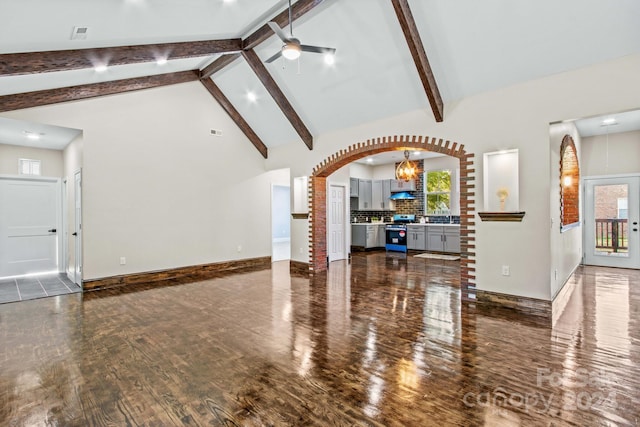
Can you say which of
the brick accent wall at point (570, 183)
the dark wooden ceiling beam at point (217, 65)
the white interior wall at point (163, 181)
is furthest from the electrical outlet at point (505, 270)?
the white interior wall at point (163, 181)

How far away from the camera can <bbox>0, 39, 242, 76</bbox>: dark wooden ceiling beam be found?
391 cm

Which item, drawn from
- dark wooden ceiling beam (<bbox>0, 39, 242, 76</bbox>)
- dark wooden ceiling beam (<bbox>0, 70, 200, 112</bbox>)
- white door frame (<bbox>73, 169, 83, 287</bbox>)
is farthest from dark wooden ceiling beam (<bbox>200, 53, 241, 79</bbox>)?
white door frame (<bbox>73, 169, 83, 287</bbox>)

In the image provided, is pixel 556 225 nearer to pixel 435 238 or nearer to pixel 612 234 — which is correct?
pixel 612 234

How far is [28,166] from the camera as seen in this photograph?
6.81m

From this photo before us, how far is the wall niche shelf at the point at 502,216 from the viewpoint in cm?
440

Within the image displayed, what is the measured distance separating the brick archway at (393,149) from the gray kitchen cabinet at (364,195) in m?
3.72

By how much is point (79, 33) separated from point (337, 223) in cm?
627

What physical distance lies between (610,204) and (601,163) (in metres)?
0.92

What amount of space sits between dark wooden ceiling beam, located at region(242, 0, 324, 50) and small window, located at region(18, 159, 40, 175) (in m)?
5.06

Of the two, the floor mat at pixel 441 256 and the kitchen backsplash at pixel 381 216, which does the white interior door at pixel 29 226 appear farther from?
the floor mat at pixel 441 256

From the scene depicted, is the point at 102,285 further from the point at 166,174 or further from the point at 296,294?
Answer: the point at 296,294

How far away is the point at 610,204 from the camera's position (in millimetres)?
7410

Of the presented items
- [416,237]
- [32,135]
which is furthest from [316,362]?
[416,237]

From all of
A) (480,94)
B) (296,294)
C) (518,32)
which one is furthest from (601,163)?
(296,294)
